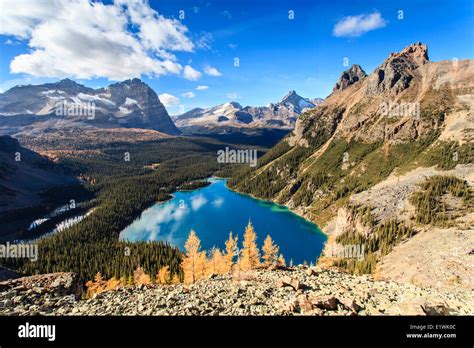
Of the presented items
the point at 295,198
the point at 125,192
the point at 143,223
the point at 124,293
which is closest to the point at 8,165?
the point at 125,192

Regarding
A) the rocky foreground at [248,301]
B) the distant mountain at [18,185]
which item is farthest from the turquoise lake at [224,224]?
the distant mountain at [18,185]

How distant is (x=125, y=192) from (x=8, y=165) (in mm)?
85048

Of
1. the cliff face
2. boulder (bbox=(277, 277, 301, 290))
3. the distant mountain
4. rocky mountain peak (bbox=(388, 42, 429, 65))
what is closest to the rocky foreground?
boulder (bbox=(277, 277, 301, 290))

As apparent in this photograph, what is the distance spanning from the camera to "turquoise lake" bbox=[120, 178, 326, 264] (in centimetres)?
9556

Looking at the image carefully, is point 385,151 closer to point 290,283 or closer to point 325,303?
point 290,283

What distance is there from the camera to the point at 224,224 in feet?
400

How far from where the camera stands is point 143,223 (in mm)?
134750

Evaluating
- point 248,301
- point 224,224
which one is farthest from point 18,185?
point 248,301

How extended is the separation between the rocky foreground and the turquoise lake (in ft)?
196

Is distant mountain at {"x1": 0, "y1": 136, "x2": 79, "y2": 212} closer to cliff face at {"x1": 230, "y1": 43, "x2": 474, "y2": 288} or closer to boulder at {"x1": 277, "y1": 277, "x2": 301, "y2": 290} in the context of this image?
cliff face at {"x1": 230, "y1": 43, "x2": 474, "y2": 288}

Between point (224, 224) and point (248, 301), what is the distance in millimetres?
103689

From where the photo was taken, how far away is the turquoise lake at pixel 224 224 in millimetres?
95562
